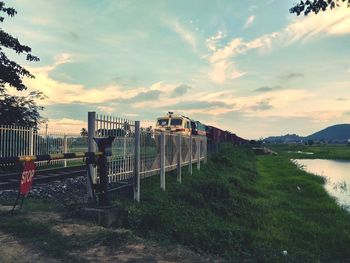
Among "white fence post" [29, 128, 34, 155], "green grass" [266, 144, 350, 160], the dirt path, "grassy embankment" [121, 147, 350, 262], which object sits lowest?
"grassy embankment" [121, 147, 350, 262]

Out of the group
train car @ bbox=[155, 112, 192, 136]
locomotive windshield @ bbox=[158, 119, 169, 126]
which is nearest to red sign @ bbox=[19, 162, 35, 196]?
train car @ bbox=[155, 112, 192, 136]

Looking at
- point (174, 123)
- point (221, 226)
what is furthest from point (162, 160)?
point (174, 123)

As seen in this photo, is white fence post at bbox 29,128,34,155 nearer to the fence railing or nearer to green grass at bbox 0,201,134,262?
the fence railing

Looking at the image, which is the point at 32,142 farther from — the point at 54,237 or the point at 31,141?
the point at 54,237

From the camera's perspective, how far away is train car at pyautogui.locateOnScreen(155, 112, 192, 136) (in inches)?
1244

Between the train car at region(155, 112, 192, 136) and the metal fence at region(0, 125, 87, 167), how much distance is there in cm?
749

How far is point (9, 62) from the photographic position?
2327 centimetres

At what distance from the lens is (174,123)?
32.1 metres

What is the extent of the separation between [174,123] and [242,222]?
20599 millimetres

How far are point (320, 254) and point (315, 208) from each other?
7141 millimetres

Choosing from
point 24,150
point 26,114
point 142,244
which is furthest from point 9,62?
point 142,244

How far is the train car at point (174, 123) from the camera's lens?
104 ft

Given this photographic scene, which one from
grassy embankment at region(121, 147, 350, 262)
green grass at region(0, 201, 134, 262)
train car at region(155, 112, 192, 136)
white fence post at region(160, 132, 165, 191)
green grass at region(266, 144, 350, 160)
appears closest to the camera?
green grass at region(0, 201, 134, 262)

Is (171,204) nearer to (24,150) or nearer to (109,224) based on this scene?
(109,224)
